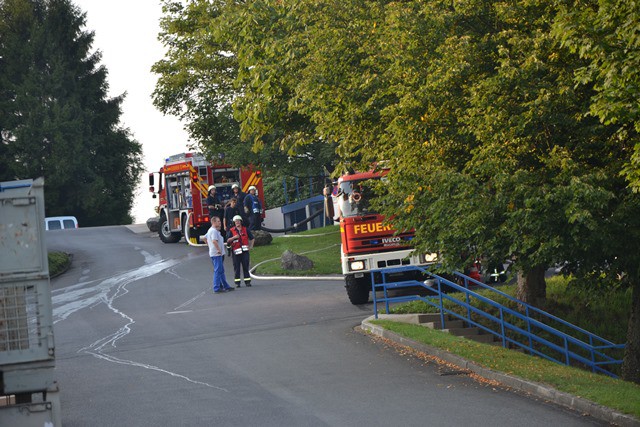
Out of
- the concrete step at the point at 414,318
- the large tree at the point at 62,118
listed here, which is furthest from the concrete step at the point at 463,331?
the large tree at the point at 62,118

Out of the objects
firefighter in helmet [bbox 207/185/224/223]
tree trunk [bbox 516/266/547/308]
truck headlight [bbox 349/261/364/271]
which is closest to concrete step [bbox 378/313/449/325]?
truck headlight [bbox 349/261/364/271]

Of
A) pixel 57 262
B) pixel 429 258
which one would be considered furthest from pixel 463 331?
pixel 57 262

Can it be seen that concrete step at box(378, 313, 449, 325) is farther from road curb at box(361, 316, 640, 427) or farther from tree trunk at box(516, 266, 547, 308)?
road curb at box(361, 316, 640, 427)

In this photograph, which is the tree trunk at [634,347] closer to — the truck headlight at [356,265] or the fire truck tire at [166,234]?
the truck headlight at [356,265]

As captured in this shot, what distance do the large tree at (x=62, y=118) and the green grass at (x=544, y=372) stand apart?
163ft

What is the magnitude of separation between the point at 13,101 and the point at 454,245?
52.8 meters

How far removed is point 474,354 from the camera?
14781 millimetres

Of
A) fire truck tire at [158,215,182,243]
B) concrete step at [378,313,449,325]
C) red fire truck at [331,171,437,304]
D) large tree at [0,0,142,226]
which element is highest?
large tree at [0,0,142,226]

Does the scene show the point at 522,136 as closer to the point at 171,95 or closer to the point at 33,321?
the point at 33,321

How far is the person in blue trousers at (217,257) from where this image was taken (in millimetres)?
24766

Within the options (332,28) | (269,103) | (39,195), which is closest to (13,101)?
(269,103)

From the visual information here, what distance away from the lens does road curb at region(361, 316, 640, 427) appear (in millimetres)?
10891

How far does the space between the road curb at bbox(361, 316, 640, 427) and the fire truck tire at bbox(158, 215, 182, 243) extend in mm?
24382

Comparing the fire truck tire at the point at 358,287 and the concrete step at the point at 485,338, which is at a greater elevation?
the fire truck tire at the point at 358,287
